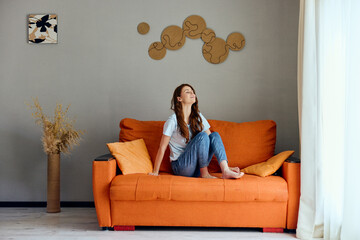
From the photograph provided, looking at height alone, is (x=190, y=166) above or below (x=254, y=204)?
above

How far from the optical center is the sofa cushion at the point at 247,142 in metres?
3.65

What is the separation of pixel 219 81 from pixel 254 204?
5.16ft

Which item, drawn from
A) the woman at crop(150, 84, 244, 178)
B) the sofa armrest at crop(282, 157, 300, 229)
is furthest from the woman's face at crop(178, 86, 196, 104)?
the sofa armrest at crop(282, 157, 300, 229)

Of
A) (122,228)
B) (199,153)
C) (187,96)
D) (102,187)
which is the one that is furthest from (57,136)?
(199,153)

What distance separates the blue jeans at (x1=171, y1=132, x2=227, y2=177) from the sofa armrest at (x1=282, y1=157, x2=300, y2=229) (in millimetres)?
546

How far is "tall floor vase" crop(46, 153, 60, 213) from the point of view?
3.81 meters

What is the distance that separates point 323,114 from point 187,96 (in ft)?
3.99

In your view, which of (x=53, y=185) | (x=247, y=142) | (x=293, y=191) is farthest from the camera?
(x=53, y=185)

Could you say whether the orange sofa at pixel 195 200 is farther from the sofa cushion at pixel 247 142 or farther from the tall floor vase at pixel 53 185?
the tall floor vase at pixel 53 185

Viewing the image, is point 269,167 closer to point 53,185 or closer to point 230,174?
point 230,174

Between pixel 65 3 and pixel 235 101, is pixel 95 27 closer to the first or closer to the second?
pixel 65 3

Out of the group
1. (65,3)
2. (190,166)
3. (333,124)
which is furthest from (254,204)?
(65,3)

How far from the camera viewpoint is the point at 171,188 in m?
3.03

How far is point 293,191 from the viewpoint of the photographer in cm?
310
